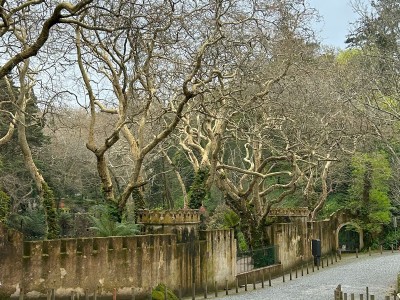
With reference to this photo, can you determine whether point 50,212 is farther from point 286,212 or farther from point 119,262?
point 286,212

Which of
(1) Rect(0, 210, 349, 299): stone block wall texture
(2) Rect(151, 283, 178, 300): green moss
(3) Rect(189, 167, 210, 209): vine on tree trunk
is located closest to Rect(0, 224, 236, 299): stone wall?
(1) Rect(0, 210, 349, 299): stone block wall texture

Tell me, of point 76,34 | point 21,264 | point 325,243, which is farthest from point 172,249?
point 325,243

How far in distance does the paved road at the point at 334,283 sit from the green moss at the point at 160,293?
240cm

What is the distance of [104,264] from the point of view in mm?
18188

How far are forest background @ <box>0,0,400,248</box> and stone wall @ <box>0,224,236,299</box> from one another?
1.12 meters

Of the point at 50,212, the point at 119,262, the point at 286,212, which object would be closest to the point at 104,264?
the point at 119,262

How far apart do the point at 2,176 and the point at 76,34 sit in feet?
50.6

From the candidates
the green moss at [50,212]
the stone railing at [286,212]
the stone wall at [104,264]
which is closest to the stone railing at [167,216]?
the stone wall at [104,264]

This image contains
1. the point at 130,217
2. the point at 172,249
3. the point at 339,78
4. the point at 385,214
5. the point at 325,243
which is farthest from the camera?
the point at 385,214

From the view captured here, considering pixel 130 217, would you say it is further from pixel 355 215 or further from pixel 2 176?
pixel 355 215

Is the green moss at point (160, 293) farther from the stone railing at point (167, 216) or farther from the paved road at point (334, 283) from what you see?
the stone railing at point (167, 216)

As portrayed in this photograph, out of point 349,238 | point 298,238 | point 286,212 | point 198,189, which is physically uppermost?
point 198,189

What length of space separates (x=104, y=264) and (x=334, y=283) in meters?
11.4

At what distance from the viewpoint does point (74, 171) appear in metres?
45.0
